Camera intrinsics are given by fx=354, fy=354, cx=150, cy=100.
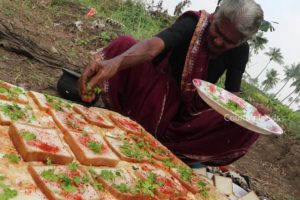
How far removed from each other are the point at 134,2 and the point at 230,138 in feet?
23.4

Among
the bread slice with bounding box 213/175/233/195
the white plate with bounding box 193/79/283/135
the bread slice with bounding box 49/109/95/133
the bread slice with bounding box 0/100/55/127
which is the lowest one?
the bread slice with bounding box 213/175/233/195

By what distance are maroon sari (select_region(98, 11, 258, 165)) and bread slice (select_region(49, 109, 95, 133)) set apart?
0.95 metres

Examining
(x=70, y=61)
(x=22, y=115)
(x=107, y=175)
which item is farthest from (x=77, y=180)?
(x=70, y=61)

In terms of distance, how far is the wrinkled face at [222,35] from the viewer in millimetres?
2439

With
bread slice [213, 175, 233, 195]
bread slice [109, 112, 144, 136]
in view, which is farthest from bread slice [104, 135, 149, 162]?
bread slice [213, 175, 233, 195]

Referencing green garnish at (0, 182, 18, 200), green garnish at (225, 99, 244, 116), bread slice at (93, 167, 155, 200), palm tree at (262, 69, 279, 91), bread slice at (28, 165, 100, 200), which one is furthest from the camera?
palm tree at (262, 69, 279, 91)

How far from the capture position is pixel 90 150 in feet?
5.45

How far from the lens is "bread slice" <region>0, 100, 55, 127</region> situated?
158 cm

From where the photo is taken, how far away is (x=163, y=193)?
5.59 feet

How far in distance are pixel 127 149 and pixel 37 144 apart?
58 centimetres

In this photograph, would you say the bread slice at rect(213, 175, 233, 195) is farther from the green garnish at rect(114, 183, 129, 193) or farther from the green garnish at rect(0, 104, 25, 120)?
the green garnish at rect(0, 104, 25, 120)

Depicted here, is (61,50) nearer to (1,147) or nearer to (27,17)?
(27,17)

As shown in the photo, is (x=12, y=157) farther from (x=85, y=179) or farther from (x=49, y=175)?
(x=85, y=179)

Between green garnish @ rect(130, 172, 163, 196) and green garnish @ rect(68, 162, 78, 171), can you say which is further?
green garnish @ rect(130, 172, 163, 196)
